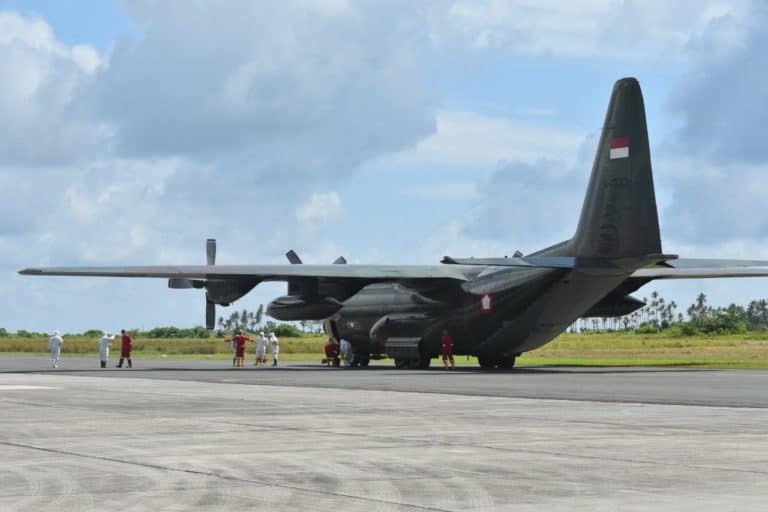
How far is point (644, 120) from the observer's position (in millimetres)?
37688

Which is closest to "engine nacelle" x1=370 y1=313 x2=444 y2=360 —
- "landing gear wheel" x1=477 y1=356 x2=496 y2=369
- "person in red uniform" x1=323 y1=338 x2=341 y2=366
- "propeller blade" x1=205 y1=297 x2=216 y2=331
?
"landing gear wheel" x1=477 y1=356 x2=496 y2=369

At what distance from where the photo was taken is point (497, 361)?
46.2 meters

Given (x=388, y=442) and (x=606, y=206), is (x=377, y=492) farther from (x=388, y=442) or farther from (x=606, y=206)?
(x=606, y=206)

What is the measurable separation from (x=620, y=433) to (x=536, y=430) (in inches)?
48.9

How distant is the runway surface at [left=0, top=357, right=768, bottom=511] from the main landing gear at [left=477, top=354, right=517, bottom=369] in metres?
16.8

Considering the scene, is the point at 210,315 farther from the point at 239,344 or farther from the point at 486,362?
the point at 486,362

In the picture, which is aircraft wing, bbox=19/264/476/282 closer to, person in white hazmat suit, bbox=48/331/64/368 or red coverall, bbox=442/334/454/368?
red coverall, bbox=442/334/454/368

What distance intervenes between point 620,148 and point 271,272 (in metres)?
12.5

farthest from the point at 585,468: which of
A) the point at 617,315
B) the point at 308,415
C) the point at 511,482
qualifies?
the point at 617,315

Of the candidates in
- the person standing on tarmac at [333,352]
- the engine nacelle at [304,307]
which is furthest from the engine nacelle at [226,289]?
the person standing on tarmac at [333,352]

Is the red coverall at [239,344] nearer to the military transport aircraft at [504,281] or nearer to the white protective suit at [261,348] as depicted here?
the white protective suit at [261,348]

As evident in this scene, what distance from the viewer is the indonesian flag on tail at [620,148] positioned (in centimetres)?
3772

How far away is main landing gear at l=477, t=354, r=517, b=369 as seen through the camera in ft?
150

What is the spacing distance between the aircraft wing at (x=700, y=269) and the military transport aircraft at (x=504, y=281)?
0.05 meters
